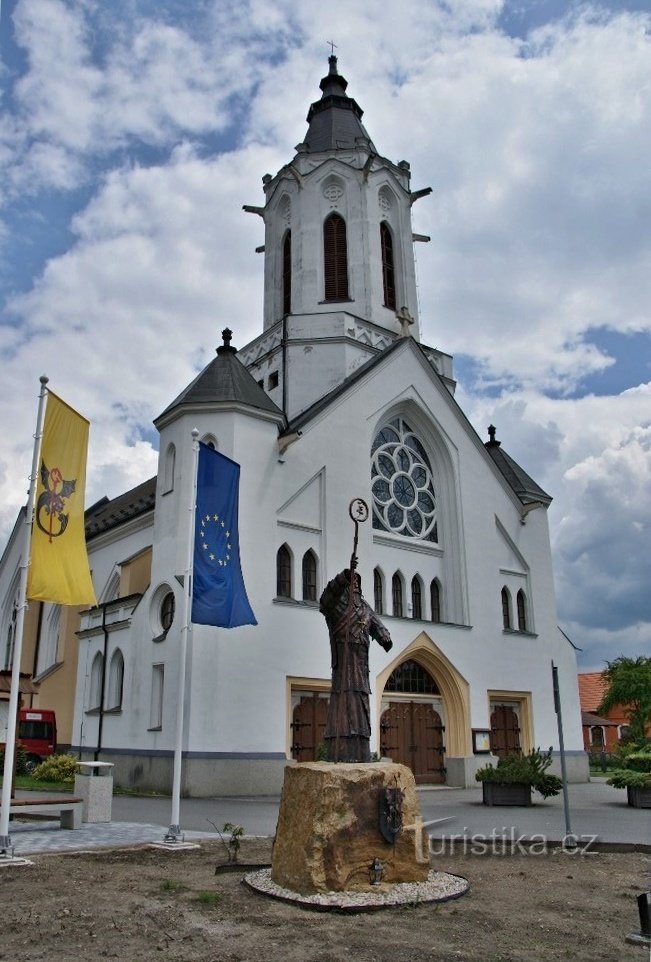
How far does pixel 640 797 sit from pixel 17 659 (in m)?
14.7

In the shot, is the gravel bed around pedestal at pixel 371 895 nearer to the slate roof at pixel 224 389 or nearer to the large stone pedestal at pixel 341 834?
the large stone pedestal at pixel 341 834

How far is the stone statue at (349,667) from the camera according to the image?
10.5 meters

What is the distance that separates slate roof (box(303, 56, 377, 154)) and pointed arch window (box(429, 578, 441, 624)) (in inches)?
786

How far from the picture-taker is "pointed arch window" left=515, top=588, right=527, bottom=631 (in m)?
31.8

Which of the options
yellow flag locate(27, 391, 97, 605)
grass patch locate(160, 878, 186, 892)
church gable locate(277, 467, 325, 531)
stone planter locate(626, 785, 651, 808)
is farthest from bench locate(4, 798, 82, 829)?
stone planter locate(626, 785, 651, 808)

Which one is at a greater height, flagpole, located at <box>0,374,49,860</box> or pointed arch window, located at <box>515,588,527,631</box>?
pointed arch window, located at <box>515,588,527,631</box>

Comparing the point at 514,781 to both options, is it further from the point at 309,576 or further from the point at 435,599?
the point at 435,599

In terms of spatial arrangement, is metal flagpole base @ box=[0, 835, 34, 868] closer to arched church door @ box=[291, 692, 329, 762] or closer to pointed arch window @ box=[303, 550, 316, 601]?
arched church door @ box=[291, 692, 329, 762]

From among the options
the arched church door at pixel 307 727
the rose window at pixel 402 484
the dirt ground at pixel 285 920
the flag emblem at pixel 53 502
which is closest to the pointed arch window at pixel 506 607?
the rose window at pixel 402 484

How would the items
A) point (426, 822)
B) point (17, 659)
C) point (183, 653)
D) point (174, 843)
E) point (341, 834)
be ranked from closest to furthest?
point (341, 834)
point (17, 659)
point (174, 843)
point (183, 653)
point (426, 822)

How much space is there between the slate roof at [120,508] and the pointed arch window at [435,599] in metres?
10.5

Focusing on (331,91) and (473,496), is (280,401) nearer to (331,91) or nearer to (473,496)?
(473,496)

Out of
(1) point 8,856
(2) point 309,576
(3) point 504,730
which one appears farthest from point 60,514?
(3) point 504,730

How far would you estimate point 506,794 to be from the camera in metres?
19.2
